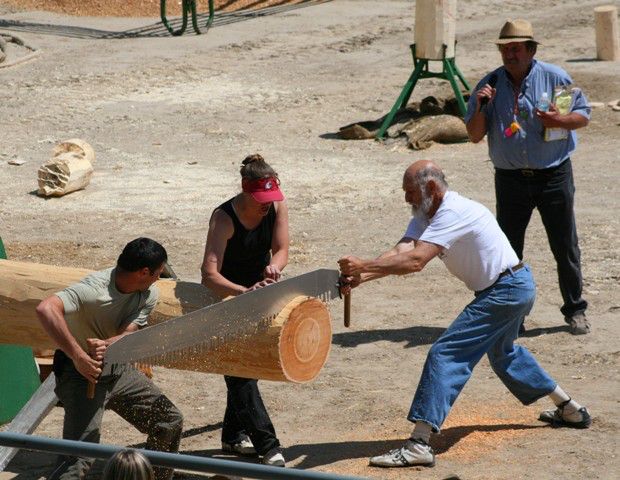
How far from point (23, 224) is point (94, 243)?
1.17 m

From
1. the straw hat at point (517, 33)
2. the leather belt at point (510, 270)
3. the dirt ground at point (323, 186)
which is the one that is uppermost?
the straw hat at point (517, 33)

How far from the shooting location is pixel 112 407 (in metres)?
7.71

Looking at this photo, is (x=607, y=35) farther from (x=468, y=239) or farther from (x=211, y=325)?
(x=211, y=325)

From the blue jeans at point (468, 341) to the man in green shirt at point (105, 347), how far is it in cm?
151

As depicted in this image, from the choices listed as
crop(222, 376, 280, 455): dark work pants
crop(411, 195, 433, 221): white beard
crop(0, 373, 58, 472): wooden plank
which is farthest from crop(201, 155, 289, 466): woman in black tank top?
crop(0, 373, 58, 472): wooden plank

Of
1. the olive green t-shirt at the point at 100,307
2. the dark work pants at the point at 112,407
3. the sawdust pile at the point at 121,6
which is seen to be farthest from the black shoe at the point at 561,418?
the sawdust pile at the point at 121,6

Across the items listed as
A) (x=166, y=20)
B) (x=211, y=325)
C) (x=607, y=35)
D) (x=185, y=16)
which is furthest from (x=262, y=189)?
(x=166, y=20)

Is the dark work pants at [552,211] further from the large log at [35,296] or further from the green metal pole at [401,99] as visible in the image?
the green metal pole at [401,99]

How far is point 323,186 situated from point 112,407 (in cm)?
782

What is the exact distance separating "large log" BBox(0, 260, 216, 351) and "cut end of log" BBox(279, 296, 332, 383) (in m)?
0.65

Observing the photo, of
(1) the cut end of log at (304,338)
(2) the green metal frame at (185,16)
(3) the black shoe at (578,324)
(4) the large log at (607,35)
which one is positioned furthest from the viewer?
(2) the green metal frame at (185,16)

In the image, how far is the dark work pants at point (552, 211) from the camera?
10.3 metres

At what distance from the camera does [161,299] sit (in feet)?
25.9

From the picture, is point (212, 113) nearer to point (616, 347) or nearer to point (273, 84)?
point (273, 84)
